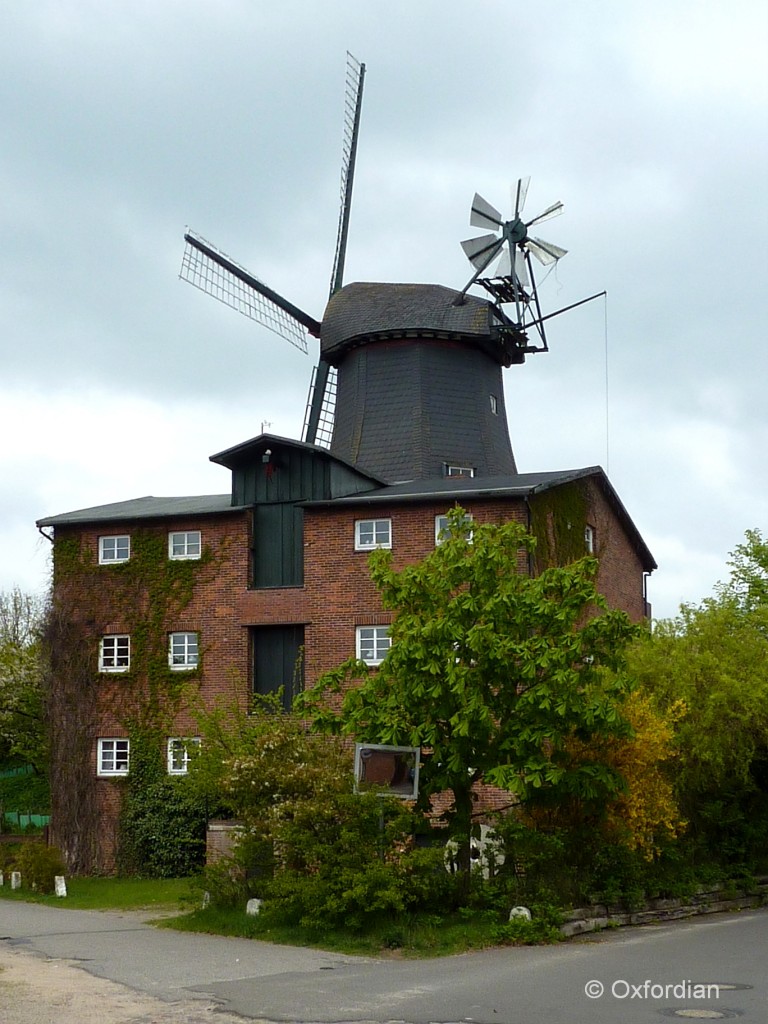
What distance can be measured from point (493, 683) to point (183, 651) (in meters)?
16.7

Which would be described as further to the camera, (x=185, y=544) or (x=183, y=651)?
(x=185, y=544)

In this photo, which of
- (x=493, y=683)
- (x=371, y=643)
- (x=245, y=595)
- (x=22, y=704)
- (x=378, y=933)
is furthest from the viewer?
(x=22, y=704)

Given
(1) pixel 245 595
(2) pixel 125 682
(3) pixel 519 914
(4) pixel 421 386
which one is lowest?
(3) pixel 519 914

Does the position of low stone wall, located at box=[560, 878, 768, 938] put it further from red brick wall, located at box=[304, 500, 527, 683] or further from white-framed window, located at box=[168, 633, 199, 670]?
white-framed window, located at box=[168, 633, 199, 670]

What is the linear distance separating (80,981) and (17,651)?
1328 inches

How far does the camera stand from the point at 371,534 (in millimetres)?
35250

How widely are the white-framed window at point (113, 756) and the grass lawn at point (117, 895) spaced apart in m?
3.33

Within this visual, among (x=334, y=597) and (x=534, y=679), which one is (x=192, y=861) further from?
(x=534, y=679)

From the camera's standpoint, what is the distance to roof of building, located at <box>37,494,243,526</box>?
122ft

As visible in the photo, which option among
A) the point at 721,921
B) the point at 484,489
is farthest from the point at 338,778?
the point at 484,489

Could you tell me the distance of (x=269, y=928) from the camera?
2162cm

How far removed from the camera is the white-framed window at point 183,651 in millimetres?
36691

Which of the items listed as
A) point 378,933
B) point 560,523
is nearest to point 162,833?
point 560,523

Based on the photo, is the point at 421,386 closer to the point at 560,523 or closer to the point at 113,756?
the point at 560,523
